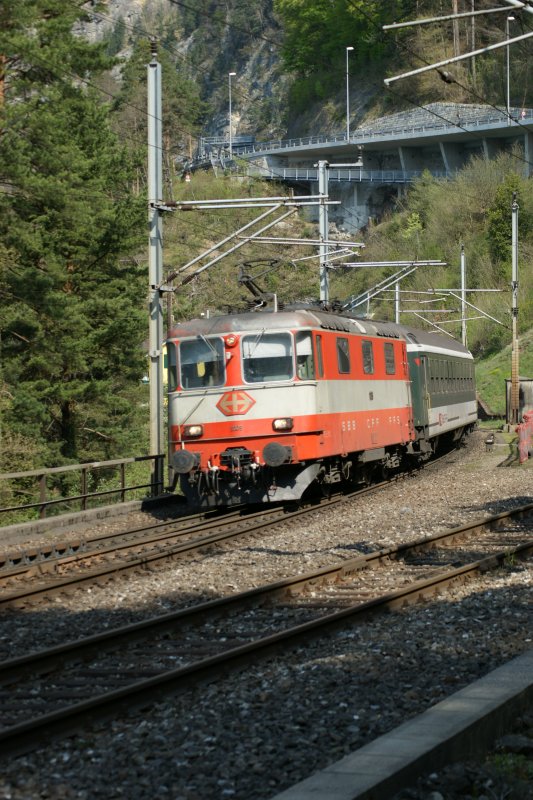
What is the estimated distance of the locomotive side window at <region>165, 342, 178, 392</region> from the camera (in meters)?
18.7

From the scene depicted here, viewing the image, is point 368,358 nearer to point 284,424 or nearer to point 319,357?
point 319,357

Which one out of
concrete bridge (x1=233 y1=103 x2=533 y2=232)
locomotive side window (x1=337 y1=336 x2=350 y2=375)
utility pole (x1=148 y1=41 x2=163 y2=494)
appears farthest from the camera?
concrete bridge (x1=233 y1=103 x2=533 y2=232)

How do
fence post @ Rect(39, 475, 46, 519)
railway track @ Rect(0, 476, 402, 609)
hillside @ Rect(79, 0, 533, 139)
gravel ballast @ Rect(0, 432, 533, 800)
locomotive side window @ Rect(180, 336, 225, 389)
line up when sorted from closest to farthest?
1. gravel ballast @ Rect(0, 432, 533, 800)
2. railway track @ Rect(0, 476, 402, 609)
3. fence post @ Rect(39, 475, 46, 519)
4. locomotive side window @ Rect(180, 336, 225, 389)
5. hillside @ Rect(79, 0, 533, 139)

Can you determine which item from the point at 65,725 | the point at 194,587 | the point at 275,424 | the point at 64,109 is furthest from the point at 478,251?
the point at 65,725

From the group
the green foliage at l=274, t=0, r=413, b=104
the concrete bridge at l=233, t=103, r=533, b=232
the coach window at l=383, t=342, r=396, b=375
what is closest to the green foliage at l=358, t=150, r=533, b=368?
the concrete bridge at l=233, t=103, r=533, b=232

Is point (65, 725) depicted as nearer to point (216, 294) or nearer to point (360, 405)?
point (360, 405)

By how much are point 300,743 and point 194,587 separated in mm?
5396

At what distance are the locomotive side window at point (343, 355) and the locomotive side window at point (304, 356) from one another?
4.36 ft

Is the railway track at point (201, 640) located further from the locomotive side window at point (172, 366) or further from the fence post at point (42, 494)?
the locomotive side window at point (172, 366)

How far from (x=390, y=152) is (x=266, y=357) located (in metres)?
85.7

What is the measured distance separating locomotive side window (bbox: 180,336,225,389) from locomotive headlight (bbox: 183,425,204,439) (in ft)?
2.24

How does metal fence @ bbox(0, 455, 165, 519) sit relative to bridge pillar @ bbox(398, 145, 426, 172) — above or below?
below

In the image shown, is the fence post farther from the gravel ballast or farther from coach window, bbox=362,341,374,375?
coach window, bbox=362,341,374,375

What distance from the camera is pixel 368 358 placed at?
21.0 meters
